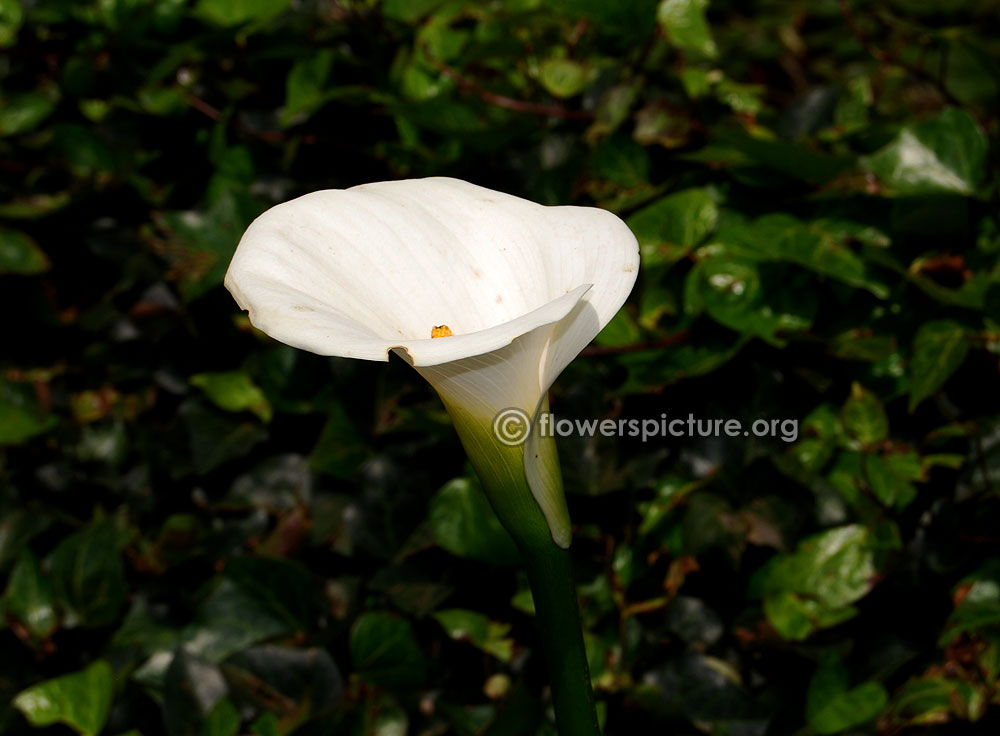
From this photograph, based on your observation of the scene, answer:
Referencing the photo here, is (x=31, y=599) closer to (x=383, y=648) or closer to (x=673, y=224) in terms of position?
(x=383, y=648)

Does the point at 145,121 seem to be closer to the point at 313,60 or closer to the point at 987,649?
the point at 313,60

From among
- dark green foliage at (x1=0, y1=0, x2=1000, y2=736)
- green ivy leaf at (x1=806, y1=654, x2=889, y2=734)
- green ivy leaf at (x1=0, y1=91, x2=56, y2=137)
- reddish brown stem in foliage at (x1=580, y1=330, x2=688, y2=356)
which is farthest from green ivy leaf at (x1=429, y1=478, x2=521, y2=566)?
green ivy leaf at (x1=0, y1=91, x2=56, y2=137)

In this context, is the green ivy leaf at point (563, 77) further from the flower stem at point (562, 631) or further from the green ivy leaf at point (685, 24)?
the flower stem at point (562, 631)

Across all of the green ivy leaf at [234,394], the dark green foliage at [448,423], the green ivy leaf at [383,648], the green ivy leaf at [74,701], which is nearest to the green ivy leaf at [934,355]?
the dark green foliage at [448,423]

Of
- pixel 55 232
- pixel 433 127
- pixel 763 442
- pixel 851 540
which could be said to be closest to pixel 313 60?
pixel 433 127

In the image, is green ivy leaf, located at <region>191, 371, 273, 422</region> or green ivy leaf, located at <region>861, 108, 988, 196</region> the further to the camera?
green ivy leaf, located at <region>191, 371, 273, 422</region>

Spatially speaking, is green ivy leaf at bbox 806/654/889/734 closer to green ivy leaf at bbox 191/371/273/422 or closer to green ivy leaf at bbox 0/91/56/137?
green ivy leaf at bbox 191/371/273/422
